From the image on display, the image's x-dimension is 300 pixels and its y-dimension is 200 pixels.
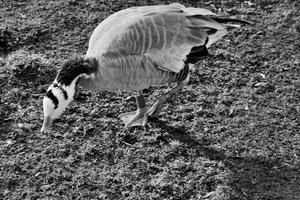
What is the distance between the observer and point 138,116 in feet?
17.7

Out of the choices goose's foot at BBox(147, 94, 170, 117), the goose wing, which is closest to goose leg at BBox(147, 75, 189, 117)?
goose's foot at BBox(147, 94, 170, 117)

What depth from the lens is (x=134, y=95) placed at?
19.3ft

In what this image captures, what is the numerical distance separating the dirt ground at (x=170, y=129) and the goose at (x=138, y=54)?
43cm

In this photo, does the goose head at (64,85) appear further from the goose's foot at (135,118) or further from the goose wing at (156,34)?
the goose's foot at (135,118)

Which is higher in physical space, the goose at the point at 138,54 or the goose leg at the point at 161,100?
the goose at the point at 138,54

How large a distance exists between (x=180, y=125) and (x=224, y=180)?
91cm

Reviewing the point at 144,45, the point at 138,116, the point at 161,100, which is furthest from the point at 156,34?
the point at 138,116

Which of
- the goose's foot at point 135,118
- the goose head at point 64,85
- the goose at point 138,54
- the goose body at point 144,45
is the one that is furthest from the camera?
the goose's foot at point 135,118

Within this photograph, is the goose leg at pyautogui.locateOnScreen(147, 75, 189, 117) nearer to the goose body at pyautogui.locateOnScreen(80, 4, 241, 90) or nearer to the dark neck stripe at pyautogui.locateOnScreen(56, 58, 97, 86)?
the goose body at pyautogui.locateOnScreen(80, 4, 241, 90)

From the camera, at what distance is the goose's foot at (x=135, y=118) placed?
5325 millimetres

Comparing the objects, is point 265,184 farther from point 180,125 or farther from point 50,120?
point 50,120

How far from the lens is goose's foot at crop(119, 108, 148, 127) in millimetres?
5325

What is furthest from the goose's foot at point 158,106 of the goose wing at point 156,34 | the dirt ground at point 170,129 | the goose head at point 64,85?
the goose head at point 64,85

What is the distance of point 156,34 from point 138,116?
994mm
